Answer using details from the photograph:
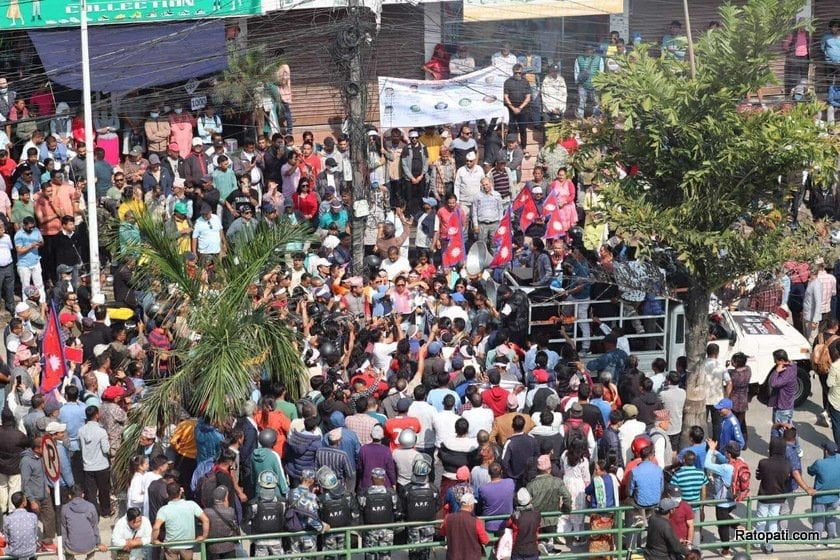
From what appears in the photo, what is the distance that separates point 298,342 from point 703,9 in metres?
15.3

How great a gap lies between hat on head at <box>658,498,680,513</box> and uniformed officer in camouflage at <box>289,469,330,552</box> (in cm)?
340

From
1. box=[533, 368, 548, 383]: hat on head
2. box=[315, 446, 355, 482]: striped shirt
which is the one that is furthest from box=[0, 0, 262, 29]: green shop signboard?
box=[315, 446, 355, 482]: striped shirt

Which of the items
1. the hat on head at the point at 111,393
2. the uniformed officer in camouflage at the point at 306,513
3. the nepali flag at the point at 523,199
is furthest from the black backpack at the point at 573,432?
the nepali flag at the point at 523,199

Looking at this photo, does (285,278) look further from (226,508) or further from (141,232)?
(226,508)

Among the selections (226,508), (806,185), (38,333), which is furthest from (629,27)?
(226,508)

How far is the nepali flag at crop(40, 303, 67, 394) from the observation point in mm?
18203

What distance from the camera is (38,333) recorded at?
20703 mm

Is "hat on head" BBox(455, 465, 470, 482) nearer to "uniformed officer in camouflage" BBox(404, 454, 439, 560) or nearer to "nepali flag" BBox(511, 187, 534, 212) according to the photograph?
"uniformed officer in camouflage" BBox(404, 454, 439, 560)

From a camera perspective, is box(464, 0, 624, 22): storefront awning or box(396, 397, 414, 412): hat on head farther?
box(464, 0, 624, 22): storefront awning

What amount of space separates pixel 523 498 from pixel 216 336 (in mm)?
4384

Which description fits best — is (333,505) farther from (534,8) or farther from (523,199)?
(534,8)

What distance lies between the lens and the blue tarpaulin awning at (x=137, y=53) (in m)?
27.7

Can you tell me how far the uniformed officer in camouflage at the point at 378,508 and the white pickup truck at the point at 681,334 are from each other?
567 centimetres

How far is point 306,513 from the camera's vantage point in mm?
15680
